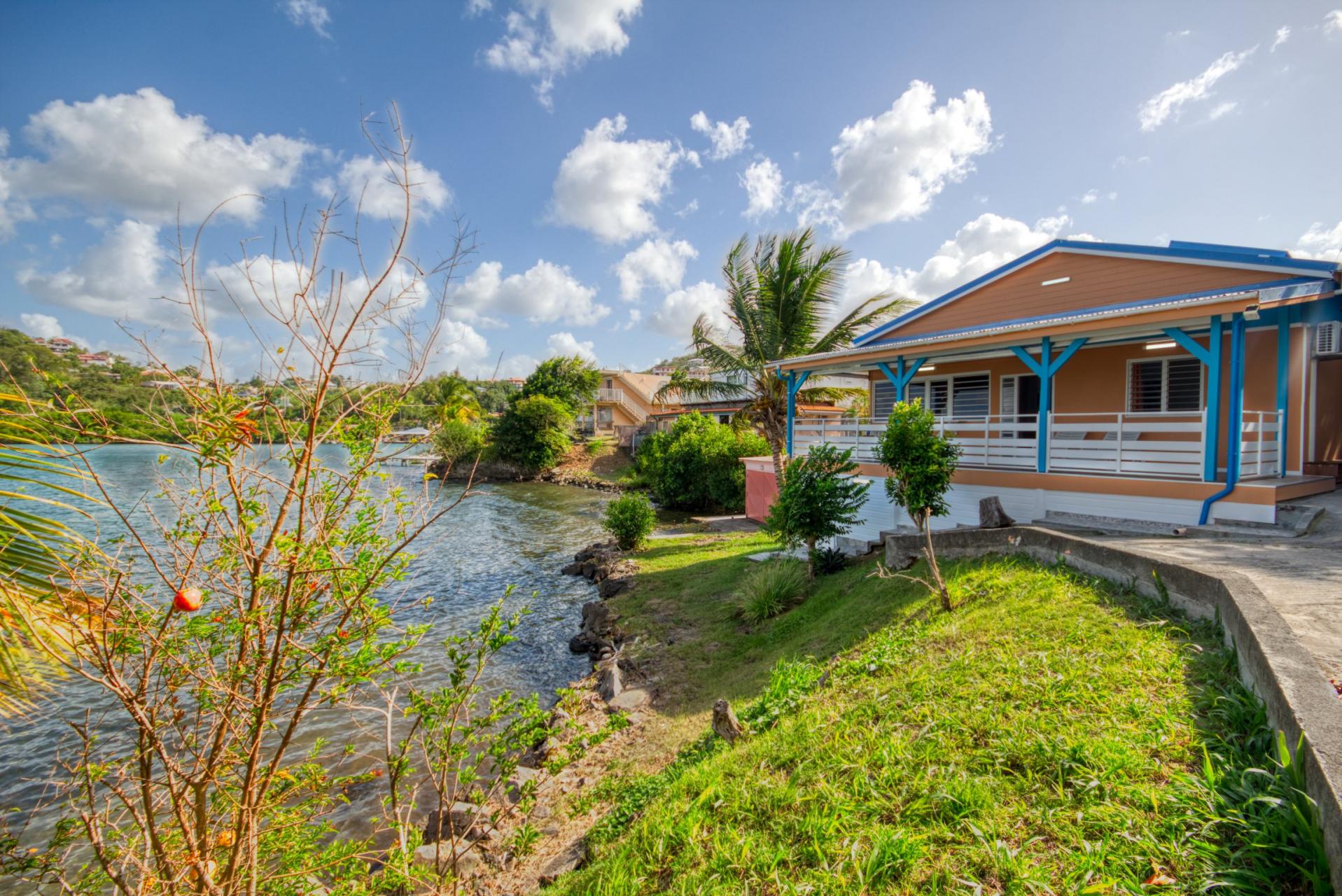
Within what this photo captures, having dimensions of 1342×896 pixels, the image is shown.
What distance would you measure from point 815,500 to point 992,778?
23.7ft

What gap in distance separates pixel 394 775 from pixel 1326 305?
1436 centimetres

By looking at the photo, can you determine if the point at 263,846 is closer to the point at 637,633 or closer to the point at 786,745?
the point at 786,745

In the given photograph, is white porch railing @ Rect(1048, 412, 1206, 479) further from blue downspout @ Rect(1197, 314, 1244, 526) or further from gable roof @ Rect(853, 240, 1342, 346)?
gable roof @ Rect(853, 240, 1342, 346)

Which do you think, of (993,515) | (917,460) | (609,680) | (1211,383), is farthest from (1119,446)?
(609,680)

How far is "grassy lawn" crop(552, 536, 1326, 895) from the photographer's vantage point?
9.14 feet

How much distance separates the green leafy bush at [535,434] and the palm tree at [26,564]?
132ft

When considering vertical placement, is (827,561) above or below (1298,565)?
below

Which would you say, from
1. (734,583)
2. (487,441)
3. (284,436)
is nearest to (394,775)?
(284,436)

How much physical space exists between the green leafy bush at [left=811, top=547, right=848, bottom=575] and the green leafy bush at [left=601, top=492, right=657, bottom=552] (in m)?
7.25

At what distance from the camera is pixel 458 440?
29.9 meters

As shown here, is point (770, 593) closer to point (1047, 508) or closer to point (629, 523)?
point (1047, 508)

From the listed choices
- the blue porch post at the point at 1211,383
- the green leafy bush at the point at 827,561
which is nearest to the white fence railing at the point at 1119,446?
the blue porch post at the point at 1211,383

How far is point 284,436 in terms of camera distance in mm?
2953

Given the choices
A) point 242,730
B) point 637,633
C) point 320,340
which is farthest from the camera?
point 637,633
